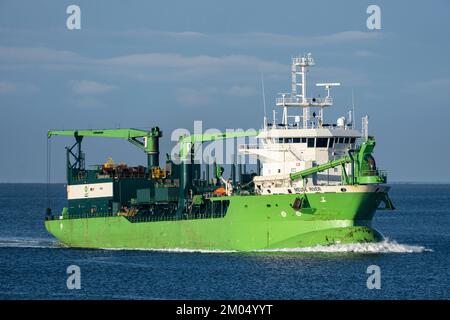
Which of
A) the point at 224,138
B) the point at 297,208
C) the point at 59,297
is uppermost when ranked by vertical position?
the point at 224,138

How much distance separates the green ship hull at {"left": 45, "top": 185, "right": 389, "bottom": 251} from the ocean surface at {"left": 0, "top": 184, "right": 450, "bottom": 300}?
0.67m

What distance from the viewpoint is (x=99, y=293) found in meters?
45.4

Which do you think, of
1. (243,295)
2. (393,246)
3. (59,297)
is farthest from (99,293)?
(393,246)

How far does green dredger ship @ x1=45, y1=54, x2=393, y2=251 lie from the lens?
53875 mm

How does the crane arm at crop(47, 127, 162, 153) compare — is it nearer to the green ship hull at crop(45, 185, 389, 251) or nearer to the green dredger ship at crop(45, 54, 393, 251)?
the green dredger ship at crop(45, 54, 393, 251)

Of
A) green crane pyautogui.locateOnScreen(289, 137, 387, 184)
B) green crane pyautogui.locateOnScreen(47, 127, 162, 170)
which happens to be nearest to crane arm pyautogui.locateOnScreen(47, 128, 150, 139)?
green crane pyautogui.locateOnScreen(47, 127, 162, 170)

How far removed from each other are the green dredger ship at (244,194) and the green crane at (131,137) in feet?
0.21

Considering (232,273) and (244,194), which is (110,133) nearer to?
(244,194)

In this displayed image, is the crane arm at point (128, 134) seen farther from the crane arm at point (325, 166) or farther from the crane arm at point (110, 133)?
the crane arm at point (325, 166)

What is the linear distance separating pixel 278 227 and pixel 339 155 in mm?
6802

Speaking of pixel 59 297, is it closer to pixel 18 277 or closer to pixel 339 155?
pixel 18 277

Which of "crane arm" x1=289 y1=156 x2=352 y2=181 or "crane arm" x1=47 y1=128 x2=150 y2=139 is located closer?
"crane arm" x1=289 y1=156 x2=352 y2=181

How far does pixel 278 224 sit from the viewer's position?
5506cm

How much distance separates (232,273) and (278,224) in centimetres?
674
